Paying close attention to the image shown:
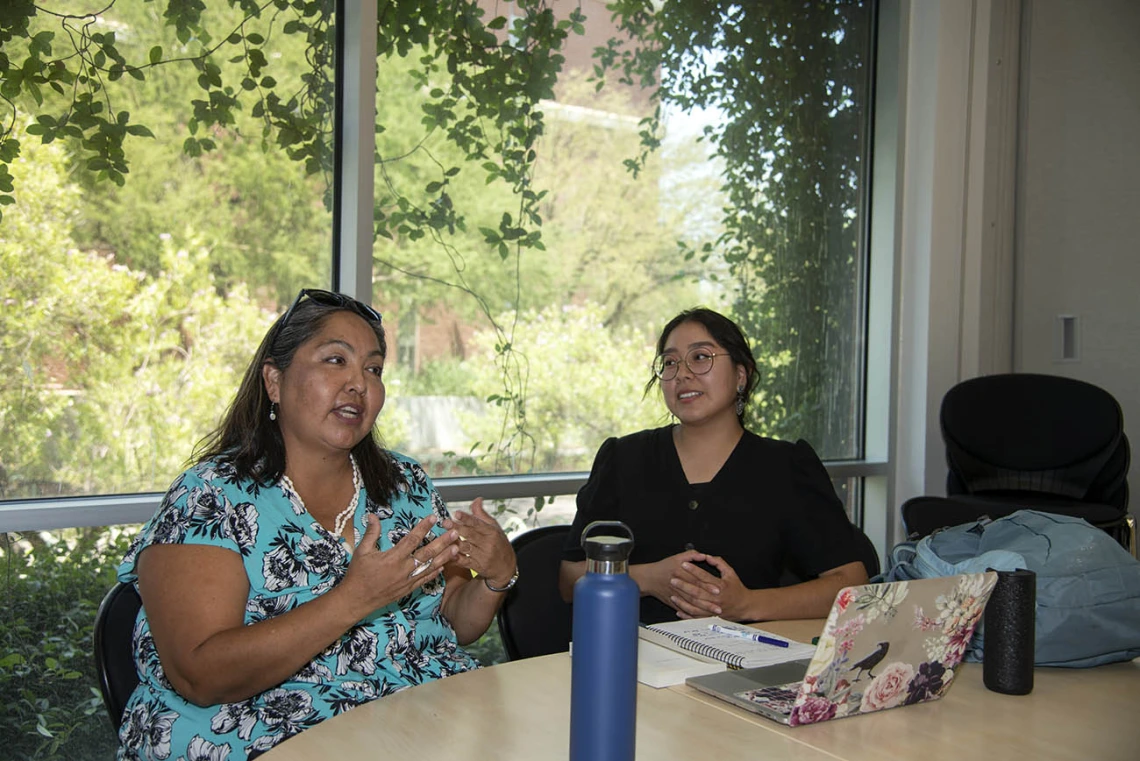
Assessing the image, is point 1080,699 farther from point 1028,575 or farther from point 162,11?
point 162,11

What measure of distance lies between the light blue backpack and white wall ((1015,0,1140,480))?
256cm

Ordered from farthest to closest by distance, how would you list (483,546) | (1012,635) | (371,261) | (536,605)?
(371,261) < (536,605) < (483,546) < (1012,635)

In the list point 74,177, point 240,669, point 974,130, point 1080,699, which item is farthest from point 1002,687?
point 974,130

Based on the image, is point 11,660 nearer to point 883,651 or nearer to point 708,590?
point 708,590

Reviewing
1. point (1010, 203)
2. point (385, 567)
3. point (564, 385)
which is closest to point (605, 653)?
point (385, 567)

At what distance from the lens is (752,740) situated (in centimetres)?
124

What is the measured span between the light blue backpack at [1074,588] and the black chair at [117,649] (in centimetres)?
135

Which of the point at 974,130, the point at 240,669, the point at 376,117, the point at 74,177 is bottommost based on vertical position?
the point at 240,669

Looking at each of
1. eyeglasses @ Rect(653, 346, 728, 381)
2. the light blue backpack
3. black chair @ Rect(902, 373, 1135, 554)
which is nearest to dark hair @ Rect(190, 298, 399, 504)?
eyeglasses @ Rect(653, 346, 728, 381)

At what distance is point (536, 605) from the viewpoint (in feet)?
7.03

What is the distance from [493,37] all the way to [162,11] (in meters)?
0.97

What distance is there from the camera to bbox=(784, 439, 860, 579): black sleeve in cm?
226

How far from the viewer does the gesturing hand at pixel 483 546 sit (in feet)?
5.77

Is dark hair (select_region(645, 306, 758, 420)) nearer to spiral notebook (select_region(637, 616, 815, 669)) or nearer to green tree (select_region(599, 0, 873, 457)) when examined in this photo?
spiral notebook (select_region(637, 616, 815, 669))
